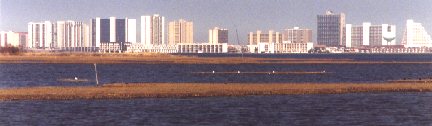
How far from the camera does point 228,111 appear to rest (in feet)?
163

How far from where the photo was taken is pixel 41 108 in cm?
5053

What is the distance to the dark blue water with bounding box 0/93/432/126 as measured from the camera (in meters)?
44.7

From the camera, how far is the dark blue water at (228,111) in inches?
1761

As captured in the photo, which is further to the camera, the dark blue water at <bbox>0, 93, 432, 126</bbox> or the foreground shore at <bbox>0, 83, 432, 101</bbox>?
the foreground shore at <bbox>0, 83, 432, 101</bbox>

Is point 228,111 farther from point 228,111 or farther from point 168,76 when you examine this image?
point 168,76

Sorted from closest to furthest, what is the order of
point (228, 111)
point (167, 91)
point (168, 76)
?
point (228, 111) → point (167, 91) → point (168, 76)

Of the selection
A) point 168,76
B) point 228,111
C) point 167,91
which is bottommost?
point 228,111

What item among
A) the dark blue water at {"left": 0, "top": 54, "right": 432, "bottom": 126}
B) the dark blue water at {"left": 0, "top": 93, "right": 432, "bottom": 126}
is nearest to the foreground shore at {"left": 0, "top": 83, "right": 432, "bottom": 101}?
the dark blue water at {"left": 0, "top": 54, "right": 432, "bottom": 126}

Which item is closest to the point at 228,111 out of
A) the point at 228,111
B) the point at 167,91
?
the point at 228,111

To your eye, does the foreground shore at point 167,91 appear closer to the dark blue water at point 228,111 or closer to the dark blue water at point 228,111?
the dark blue water at point 228,111

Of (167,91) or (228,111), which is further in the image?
(167,91)

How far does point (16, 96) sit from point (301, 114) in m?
18.5

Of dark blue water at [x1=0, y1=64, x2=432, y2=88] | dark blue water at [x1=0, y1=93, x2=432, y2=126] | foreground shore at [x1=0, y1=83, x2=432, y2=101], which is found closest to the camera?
dark blue water at [x1=0, y1=93, x2=432, y2=126]

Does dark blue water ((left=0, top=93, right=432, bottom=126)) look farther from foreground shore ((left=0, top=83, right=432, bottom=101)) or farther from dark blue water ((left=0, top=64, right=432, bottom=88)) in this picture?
dark blue water ((left=0, top=64, right=432, bottom=88))
